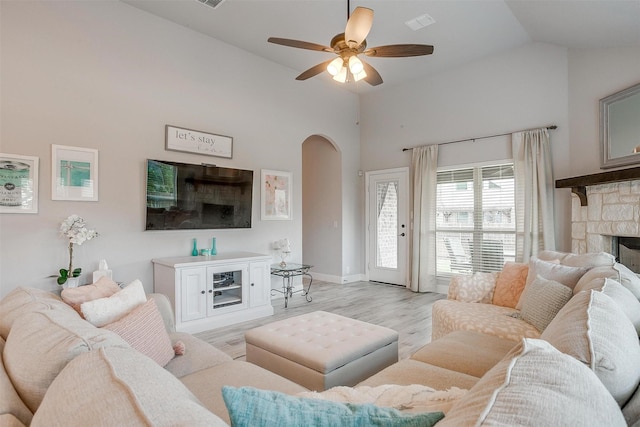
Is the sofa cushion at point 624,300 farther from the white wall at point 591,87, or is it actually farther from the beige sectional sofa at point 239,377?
the white wall at point 591,87

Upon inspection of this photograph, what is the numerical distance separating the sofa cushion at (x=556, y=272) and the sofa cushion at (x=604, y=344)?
4.79 ft

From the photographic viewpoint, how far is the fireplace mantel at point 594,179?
3.08 m

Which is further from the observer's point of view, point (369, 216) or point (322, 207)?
point (322, 207)

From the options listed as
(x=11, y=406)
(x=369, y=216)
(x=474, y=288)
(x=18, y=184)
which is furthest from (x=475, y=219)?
(x=18, y=184)

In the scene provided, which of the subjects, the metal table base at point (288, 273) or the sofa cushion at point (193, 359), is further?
the metal table base at point (288, 273)

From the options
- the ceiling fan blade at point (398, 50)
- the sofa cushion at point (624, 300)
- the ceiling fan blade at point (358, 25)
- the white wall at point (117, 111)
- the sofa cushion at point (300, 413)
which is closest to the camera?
the sofa cushion at point (300, 413)

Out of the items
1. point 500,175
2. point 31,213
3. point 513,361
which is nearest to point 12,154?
point 31,213

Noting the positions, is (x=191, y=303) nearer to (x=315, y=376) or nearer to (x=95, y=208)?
(x=95, y=208)

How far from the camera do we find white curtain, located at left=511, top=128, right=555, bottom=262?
4.42 meters

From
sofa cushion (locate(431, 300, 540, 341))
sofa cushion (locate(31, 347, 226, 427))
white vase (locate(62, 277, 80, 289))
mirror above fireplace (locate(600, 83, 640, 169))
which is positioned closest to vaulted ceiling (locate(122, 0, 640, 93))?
mirror above fireplace (locate(600, 83, 640, 169))

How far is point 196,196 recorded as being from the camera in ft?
14.1

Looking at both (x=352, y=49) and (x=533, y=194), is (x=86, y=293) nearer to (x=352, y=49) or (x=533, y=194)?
(x=352, y=49)

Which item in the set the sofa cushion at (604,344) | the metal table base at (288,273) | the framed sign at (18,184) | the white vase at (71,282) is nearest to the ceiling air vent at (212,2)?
the framed sign at (18,184)

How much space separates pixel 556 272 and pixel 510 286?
0.48 metres
